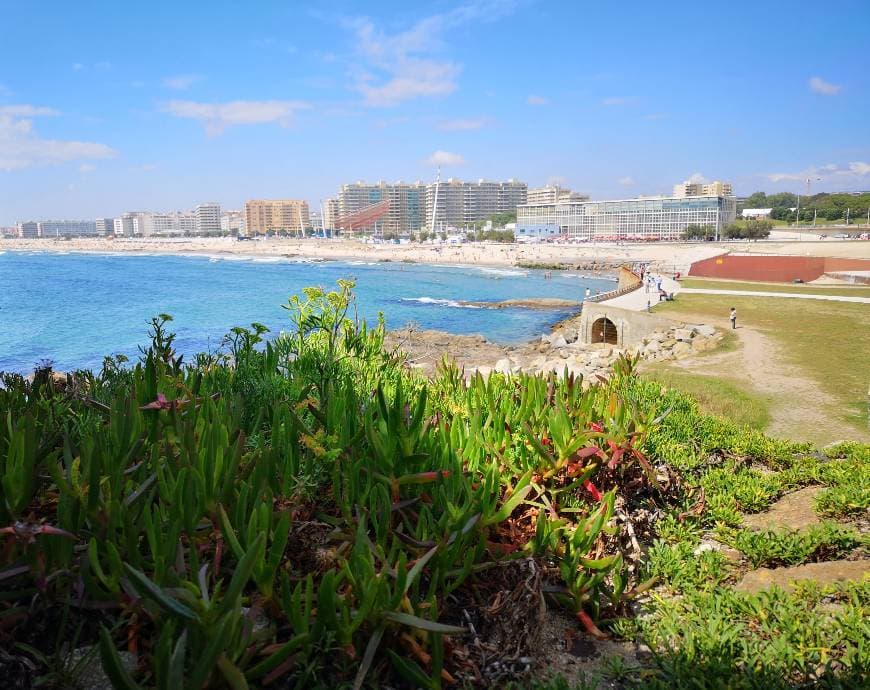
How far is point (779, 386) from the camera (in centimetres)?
1043

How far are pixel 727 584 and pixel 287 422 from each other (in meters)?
2.26

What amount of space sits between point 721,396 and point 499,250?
86.4 meters

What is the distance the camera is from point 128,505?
2166 millimetres

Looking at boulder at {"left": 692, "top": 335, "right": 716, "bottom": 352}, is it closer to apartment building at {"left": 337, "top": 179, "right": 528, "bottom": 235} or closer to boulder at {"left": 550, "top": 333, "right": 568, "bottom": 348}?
boulder at {"left": 550, "top": 333, "right": 568, "bottom": 348}

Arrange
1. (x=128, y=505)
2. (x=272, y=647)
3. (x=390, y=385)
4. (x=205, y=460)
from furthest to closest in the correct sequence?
1. (x=390, y=385)
2. (x=205, y=460)
3. (x=128, y=505)
4. (x=272, y=647)

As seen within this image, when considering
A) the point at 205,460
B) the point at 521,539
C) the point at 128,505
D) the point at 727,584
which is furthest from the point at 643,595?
the point at 128,505

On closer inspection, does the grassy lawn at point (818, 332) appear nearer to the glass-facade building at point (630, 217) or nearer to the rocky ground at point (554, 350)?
the rocky ground at point (554, 350)

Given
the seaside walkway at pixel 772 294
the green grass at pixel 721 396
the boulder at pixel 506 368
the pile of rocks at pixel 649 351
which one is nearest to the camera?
the boulder at pixel 506 368

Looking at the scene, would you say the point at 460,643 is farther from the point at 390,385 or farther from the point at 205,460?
the point at 390,385

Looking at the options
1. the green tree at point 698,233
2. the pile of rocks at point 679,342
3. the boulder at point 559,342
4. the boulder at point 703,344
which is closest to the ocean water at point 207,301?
the boulder at point 559,342

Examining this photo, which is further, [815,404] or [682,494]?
[815,404]

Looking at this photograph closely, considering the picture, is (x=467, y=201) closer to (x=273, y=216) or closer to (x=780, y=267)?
(x=273, y=216)

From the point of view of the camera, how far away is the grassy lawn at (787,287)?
25.2 meters

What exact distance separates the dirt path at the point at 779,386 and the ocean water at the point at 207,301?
12.9 meters
